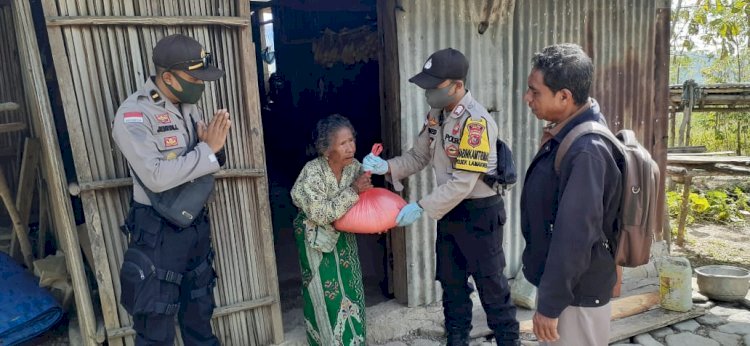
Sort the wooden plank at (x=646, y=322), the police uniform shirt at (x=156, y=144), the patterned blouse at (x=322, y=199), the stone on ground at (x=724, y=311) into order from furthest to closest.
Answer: the stone on ground at (x=724, y=311) → the wooden plank at (x=646, y=322) → the patterned blouse at (x=322, y=199) → the police uniform shirt at (x=156, y=144)

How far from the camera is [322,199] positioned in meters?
3.05

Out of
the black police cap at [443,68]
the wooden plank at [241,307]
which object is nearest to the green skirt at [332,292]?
the wooden plank at [241,307]

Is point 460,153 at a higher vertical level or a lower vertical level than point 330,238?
higher

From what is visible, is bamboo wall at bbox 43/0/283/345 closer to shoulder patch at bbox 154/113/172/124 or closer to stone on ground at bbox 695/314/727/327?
shoulder patch at bbox 154/113/172/124

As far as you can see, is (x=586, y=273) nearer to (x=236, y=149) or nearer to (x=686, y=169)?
(x=236, y=149)

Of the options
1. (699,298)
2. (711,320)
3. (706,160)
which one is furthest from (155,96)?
(706,160)

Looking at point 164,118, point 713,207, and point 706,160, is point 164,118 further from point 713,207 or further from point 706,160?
point 713,207

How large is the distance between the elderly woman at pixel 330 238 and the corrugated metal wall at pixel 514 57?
0.75m

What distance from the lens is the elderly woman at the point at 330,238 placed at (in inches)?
121

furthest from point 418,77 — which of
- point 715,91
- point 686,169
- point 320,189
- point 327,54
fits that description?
point 715,91

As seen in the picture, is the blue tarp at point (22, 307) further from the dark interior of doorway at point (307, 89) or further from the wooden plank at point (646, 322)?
the wooden plank at point (646, 322)

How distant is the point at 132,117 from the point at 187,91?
0.30 metres

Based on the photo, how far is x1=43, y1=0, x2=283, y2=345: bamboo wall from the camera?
274cm

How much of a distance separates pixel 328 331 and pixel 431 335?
98 centimetres
